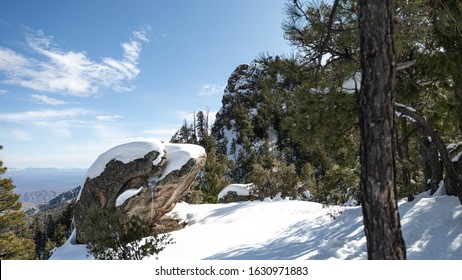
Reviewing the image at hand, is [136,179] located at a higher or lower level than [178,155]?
lower

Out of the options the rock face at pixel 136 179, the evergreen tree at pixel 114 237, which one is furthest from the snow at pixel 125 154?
the evergreen tree at pixel 114 237

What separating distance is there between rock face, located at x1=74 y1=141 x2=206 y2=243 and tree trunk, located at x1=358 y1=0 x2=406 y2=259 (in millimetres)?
10135

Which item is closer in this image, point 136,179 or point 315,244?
point 315,244

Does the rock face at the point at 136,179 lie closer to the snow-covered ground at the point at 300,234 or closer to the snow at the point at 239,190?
the snow-covered ground at the point at 300,234

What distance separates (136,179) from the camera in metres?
12.3

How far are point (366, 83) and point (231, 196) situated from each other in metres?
25.8

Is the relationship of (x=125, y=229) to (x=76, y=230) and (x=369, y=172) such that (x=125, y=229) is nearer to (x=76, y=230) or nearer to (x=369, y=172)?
(x=369, y=172)

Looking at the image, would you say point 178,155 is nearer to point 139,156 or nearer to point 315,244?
point 139,156

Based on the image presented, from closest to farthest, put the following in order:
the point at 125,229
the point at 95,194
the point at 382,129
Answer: the point at 382,129 < the point at 125,229 < the point at 95,194

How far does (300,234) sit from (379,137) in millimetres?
6837

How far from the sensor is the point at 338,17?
17.1 ft

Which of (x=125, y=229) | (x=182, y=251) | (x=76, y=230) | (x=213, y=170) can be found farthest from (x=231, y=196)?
(x=125, y=229)

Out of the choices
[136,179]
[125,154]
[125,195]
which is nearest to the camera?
[125,195]

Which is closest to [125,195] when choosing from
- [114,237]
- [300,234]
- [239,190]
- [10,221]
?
[114,237]
